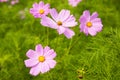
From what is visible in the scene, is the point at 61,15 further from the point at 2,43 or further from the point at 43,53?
the point at 2,43

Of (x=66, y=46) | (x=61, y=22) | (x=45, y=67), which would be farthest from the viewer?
(x=66, y=46)

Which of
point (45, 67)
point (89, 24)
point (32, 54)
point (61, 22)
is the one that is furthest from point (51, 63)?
point (89, 24)

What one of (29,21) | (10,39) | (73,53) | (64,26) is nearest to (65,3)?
(29,21)

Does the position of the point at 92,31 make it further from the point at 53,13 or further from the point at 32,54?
the point at 32,54

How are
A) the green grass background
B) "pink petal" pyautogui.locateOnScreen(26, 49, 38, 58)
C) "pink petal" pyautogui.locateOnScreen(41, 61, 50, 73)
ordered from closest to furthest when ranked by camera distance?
"pink petal" pyautogui.locateOnScreen(41, 61, 50, 73), "pink petal" pyautogui.locateOnScreen(26, 49, 38, 58), the green grass background

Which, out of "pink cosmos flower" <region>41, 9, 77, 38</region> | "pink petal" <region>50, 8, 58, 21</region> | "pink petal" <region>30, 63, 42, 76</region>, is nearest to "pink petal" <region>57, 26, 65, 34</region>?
"pink cosmos flower" <region>41, 9, 77, 38</region>

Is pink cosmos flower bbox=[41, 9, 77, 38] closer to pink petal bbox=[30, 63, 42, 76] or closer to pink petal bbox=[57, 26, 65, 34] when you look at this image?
pink petal bbox=[57, 26, 65, 34]

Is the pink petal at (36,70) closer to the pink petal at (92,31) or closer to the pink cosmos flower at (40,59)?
the pink cosmos flower at (40,59)
